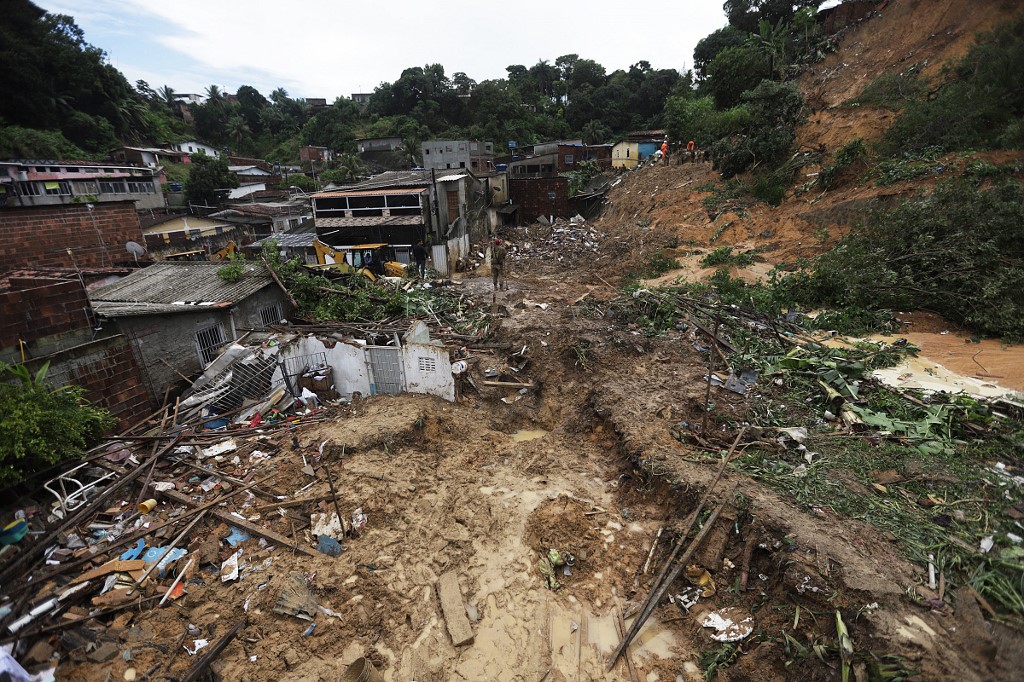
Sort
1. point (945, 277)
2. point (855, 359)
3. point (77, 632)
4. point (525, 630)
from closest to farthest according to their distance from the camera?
point (77, 632) < point (525, 630) < point (855, 359) < point (945, 277)

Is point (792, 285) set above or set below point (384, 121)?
below

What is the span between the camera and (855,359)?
9289mm

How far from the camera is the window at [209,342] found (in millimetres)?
10805

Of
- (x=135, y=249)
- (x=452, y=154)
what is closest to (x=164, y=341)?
(x=135, y=249)

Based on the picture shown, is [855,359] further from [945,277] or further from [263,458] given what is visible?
[263,458]

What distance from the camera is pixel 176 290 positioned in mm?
11891

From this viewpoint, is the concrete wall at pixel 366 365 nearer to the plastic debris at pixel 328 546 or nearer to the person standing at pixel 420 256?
the plastic debris at pixel 328 546

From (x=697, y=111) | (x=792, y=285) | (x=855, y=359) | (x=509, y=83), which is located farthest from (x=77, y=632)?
(x=509, y=83)

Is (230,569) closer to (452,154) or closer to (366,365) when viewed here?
(366,365)

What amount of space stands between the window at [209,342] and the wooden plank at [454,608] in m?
8.88

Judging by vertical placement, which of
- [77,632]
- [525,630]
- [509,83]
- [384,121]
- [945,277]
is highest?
[509,83]

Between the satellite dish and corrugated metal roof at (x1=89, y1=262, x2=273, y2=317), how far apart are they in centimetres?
503

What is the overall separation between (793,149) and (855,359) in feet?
55.3

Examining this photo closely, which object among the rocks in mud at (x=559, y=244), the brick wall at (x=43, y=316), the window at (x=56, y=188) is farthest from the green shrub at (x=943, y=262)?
the window at (x=56, y=188)
